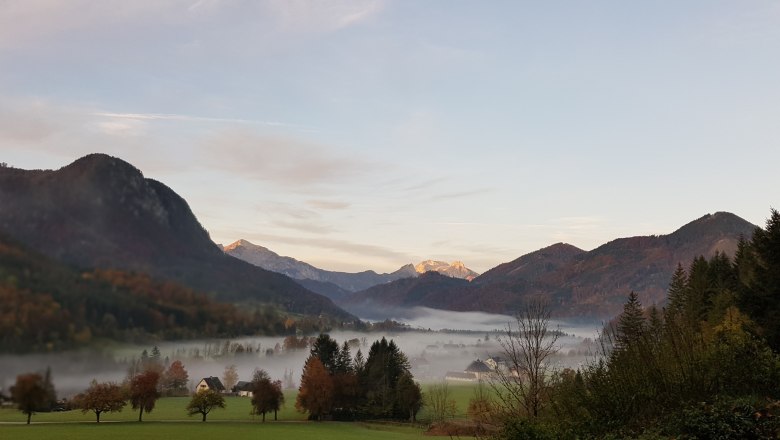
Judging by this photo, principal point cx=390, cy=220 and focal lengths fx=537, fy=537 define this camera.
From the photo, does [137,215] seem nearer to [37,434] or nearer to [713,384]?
[37,434]

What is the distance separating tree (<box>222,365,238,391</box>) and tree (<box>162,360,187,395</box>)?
66.8 feet

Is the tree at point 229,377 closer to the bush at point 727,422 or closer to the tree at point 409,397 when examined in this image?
the tree at point 409,397

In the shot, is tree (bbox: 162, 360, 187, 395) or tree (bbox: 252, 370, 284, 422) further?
tree (bbox: 162, 360, 187, 395)

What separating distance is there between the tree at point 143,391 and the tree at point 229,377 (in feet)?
223

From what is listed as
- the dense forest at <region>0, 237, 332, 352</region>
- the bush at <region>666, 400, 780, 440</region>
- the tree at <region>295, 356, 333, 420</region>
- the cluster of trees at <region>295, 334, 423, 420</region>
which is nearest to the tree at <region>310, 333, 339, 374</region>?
the cluster of trees at <region>295, 334, 423, 420</region>

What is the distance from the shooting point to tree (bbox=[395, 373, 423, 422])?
92.9 metres

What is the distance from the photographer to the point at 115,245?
114312 mm

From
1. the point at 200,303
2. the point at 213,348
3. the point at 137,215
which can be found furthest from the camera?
the point at 137,215

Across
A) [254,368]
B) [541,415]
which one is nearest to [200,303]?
[254,368]

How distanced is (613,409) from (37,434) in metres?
65.0

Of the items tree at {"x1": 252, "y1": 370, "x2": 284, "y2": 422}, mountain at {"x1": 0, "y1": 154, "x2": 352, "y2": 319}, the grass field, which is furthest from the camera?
mountain at {"x1": 0, "y1": 154, "x2": 352, "y2": 319}

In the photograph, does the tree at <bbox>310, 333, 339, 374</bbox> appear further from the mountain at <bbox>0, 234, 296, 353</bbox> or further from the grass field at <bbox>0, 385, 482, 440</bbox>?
the mountain at <bbox>0, 234, 296, 353</bbox>

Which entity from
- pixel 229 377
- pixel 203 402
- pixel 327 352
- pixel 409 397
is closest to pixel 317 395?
pixel 409 397

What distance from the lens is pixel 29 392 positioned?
47875 mm
